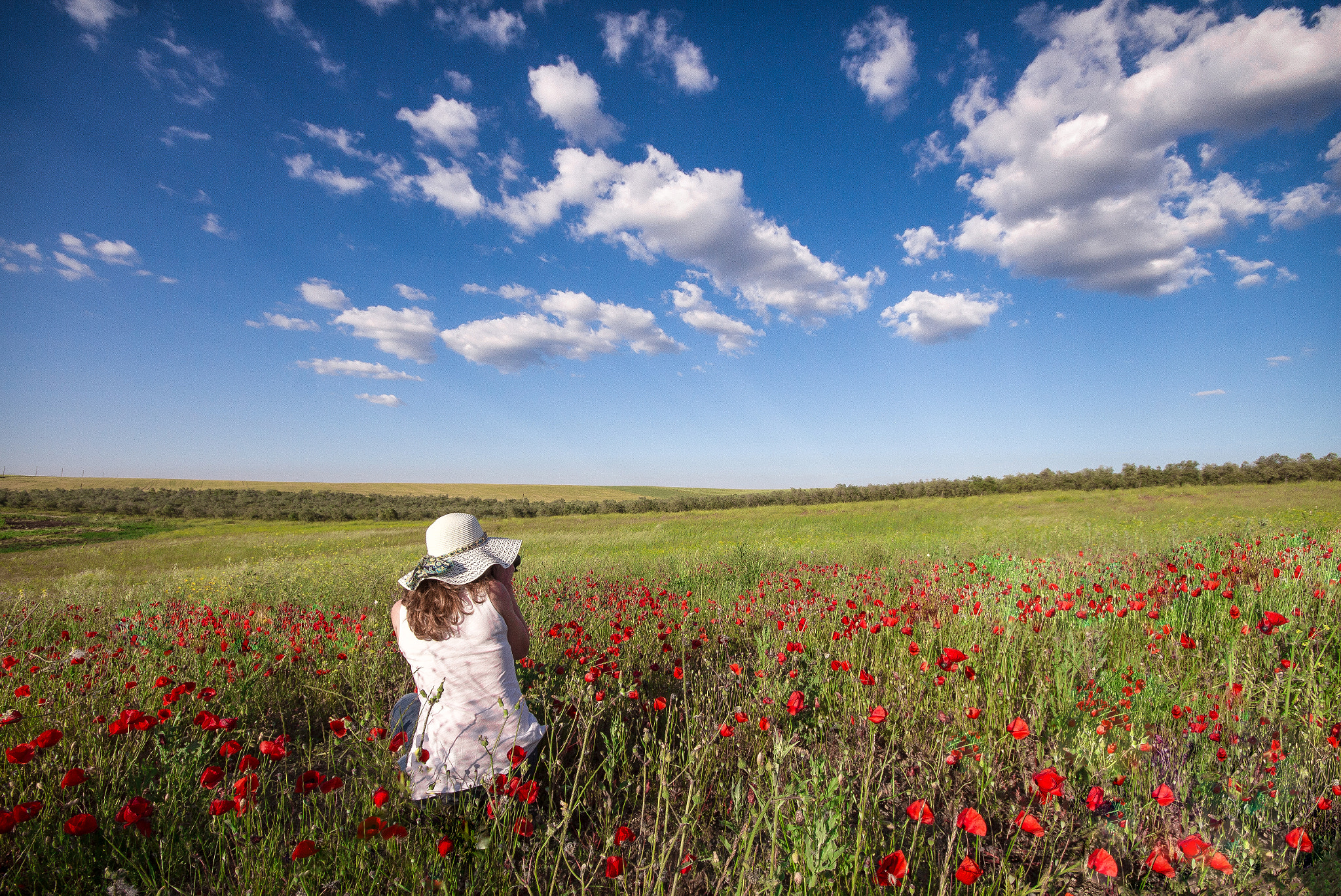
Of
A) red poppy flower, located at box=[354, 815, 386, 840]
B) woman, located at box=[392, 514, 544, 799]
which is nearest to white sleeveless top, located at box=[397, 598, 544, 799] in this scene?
woman, located at box=[392, 514, 544, 799]

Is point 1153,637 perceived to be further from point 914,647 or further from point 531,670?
point 531,670

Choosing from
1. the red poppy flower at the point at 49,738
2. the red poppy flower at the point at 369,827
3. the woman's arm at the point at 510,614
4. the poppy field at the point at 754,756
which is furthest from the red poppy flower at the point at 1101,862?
the red poppy flower at the point at 49,738

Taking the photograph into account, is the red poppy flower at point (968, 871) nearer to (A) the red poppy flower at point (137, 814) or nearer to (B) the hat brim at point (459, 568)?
(A) the red poppy flower at point (137, 814)

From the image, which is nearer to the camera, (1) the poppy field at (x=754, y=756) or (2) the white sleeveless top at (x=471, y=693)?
(1) the poppy field at (x=754, y=756)

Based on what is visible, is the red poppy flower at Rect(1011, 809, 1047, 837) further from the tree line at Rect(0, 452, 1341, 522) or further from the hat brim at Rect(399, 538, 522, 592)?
the tree line at Rect(0, 452, 1341, 522)

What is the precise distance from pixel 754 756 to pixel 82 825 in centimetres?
264

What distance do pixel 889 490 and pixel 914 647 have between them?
40614 mm

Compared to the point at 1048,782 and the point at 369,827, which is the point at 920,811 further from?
the point at 369,827

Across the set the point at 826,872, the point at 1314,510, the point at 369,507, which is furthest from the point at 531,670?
the point at 369,507

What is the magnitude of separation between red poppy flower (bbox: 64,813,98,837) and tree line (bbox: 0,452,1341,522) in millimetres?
37739

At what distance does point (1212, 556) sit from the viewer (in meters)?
6.83

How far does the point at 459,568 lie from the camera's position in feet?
9.70

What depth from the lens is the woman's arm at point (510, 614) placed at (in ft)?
9.57

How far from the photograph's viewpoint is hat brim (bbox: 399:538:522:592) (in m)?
2.88
